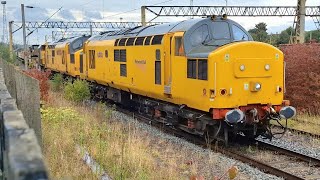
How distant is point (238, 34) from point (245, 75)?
182 centimetres

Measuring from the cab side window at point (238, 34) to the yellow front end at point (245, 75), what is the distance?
1321mm

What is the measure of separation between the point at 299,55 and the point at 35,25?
6135 cm

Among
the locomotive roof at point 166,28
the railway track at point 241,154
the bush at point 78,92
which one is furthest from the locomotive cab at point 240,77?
the bush at point 78,92

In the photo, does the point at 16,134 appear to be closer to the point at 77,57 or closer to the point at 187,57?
the point at 187,57

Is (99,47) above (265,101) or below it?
above

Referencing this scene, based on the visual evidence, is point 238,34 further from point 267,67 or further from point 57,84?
point 57,84

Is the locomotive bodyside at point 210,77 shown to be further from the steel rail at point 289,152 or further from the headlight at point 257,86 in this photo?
the steel rail at point 289,152

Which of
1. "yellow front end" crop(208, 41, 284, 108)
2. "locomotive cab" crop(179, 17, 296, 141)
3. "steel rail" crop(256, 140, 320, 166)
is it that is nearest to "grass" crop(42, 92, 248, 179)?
"locomotive cab" crop(179, 17, 296, 141)

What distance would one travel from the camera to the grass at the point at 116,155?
7.14 meters

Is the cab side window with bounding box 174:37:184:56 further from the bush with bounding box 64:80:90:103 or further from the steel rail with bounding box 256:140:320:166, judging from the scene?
the bush with bounding box 64:80:90:103

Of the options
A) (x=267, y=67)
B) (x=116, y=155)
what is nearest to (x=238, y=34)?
(x=267, y=67)

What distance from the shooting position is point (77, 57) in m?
24.0

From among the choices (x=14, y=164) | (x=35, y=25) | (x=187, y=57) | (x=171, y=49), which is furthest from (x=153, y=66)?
(x=35, y=25)

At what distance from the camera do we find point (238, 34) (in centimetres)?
1188
